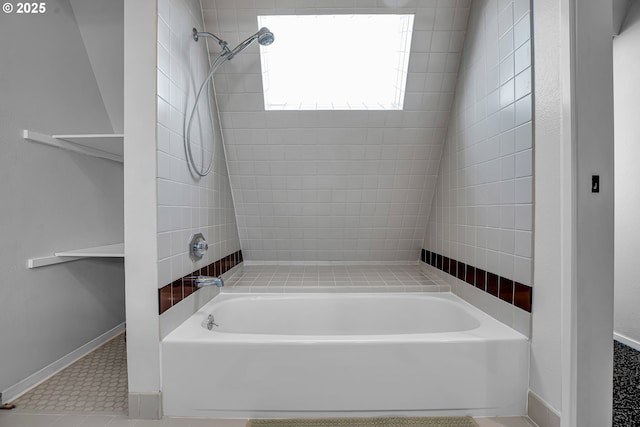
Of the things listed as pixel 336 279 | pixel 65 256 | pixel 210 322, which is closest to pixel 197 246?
pixel 210 322

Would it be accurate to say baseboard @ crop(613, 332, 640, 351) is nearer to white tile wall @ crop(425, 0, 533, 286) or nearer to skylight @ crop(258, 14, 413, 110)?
white tile wall @ crop(425, 0, 533, 286)

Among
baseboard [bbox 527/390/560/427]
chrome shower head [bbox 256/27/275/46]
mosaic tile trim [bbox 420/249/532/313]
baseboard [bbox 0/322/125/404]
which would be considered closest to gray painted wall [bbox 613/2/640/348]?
mosaic tile trim [bbox 420/249/532/313]

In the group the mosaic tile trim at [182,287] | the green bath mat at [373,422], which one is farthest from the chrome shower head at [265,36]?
the green bath mat at [373,422]

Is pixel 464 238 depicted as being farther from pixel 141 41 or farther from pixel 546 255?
pixel 141 41

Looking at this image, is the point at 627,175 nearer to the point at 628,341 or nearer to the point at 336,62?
the point at 628,341

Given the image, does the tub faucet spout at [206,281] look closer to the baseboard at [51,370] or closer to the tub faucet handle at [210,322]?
the tub faucet handle at [210,322]

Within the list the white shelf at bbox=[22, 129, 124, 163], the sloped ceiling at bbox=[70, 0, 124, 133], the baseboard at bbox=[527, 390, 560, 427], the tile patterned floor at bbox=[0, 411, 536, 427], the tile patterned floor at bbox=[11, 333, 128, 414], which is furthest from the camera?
the sloped ceiling at bbox=[70, 0, 124, 133]

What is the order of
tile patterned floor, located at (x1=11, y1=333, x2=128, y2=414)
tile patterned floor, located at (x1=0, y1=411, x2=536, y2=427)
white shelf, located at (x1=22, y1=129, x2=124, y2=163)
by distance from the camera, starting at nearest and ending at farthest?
tile patterned floor, located at (x1=0, y1=411, x2=536, y2=427)
tile patterned floor, located at (x1=11, y1=333, x2=128, y2=414)
white shelf, located at (x1=22, y1=129, x2=124, y2=163)

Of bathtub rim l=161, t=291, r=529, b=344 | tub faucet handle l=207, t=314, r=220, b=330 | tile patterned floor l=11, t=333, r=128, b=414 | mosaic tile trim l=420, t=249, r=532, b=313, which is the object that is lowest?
tile patterned floor l=11, t=333, r=128, b=414

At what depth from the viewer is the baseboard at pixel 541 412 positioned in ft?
4.06

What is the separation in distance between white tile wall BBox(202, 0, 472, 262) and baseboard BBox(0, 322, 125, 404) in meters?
1.15

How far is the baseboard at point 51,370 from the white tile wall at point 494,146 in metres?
2.41

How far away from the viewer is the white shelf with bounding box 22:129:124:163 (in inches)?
64.2

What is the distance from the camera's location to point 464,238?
1.92 m
